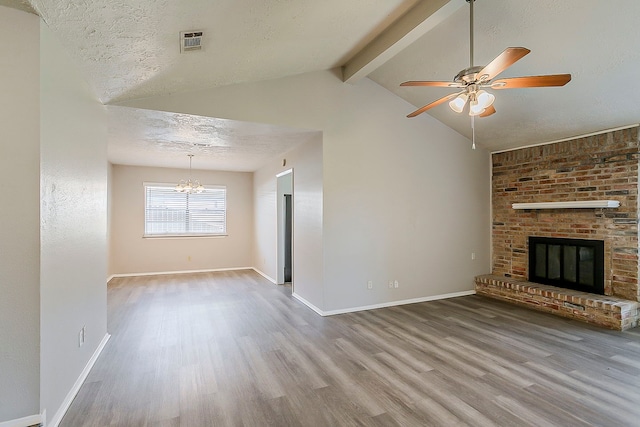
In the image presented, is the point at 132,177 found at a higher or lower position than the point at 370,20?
lower

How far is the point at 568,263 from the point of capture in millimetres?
4574

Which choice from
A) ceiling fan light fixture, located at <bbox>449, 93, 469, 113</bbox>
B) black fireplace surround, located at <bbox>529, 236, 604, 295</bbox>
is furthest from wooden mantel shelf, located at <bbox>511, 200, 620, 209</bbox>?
ceiling fan light fixture, located at <bbox>449, 93, 469, 113</bbox>

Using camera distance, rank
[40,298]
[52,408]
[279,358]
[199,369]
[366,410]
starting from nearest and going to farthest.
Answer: [40,298] < [52,408] < [366,410] < [199,369] < [279,358]

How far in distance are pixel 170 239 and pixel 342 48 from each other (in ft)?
19.7

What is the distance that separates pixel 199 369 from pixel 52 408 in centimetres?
104

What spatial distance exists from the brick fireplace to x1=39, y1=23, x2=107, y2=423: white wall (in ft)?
18.4

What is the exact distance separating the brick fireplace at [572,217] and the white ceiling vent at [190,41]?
521 cm

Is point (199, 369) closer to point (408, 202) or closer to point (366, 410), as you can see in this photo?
point (366, 410)

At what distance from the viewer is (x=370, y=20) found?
305cm

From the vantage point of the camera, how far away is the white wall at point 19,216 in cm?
179

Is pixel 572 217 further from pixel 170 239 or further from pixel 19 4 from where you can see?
pixel 170 239

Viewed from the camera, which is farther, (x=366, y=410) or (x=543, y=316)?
(x=543, y=316)

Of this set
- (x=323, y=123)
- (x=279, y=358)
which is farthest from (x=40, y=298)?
(x=323, y=123)

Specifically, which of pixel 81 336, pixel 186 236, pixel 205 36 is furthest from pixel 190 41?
pixel 186 236
